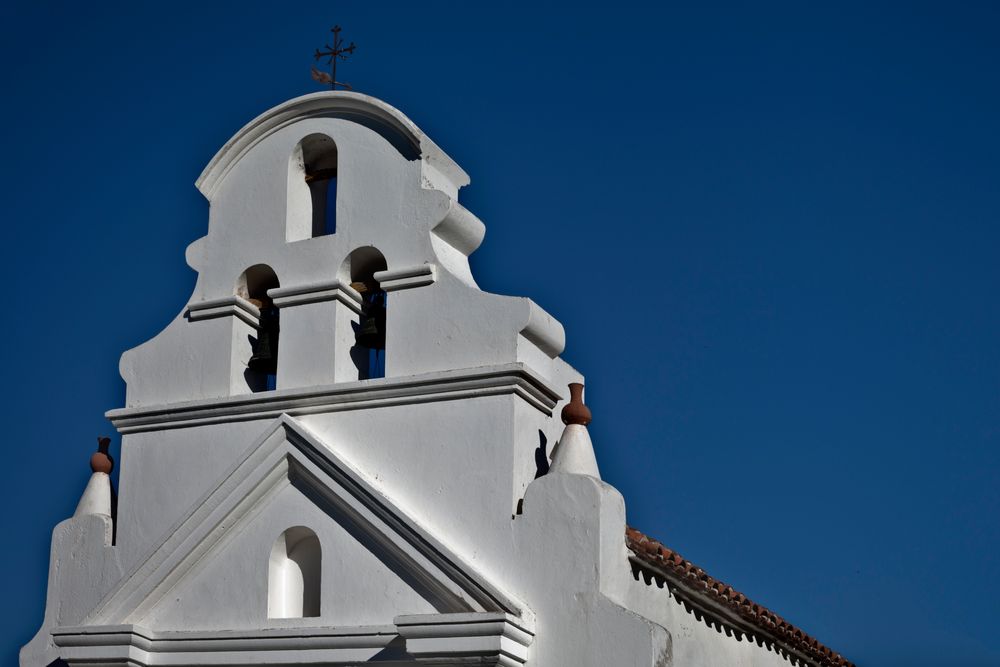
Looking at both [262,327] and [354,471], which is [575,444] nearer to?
[354,471]

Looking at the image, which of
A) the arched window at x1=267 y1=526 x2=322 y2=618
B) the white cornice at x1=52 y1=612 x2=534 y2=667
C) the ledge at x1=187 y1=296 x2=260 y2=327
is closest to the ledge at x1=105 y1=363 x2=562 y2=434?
the ledge at x1=187 y1=296 x2=260 y2=327

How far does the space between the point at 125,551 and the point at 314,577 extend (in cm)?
164

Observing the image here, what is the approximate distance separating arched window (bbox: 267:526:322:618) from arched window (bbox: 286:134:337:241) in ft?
8.09

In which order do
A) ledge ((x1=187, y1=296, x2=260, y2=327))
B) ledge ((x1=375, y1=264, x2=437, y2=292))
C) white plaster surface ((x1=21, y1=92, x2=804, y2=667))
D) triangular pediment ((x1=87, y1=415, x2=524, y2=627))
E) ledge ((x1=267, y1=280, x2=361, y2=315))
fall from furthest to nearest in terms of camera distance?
ledge ((x1=187, y1=296, x2=260, y2=327)), ledge ((x1=267, y1=280, x2=361, y2=315)), ledge ((x1=375, y1=264, x2=437, y2=292)), triangular pediment ((x1=87, y1=415, x2=524, y2=627)), white plaster surface ((x1=21, y1=92, x2=804, y2=667))

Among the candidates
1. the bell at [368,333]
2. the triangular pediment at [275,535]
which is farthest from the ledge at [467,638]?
the bell at [368,333]

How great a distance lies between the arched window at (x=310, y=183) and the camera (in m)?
12.3

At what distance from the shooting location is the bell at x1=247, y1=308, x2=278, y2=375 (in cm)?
1219

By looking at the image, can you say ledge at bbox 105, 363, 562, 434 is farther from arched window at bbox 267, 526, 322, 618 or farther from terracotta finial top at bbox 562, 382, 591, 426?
arched window at bbox 267, 526, 322, 618

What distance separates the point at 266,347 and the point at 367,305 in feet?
3.07

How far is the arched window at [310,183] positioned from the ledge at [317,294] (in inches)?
21.2

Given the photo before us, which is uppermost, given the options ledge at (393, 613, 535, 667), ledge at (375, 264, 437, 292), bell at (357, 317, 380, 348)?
ledge at (375, 264, 437, 292)

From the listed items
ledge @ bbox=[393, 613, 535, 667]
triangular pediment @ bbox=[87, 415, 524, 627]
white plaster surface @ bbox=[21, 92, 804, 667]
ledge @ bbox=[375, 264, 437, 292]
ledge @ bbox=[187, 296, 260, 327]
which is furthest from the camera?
ledge @ bbox=[187, 296, 260, 327]

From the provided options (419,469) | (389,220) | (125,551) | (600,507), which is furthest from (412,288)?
(125,551)

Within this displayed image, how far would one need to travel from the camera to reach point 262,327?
12.3 metres
